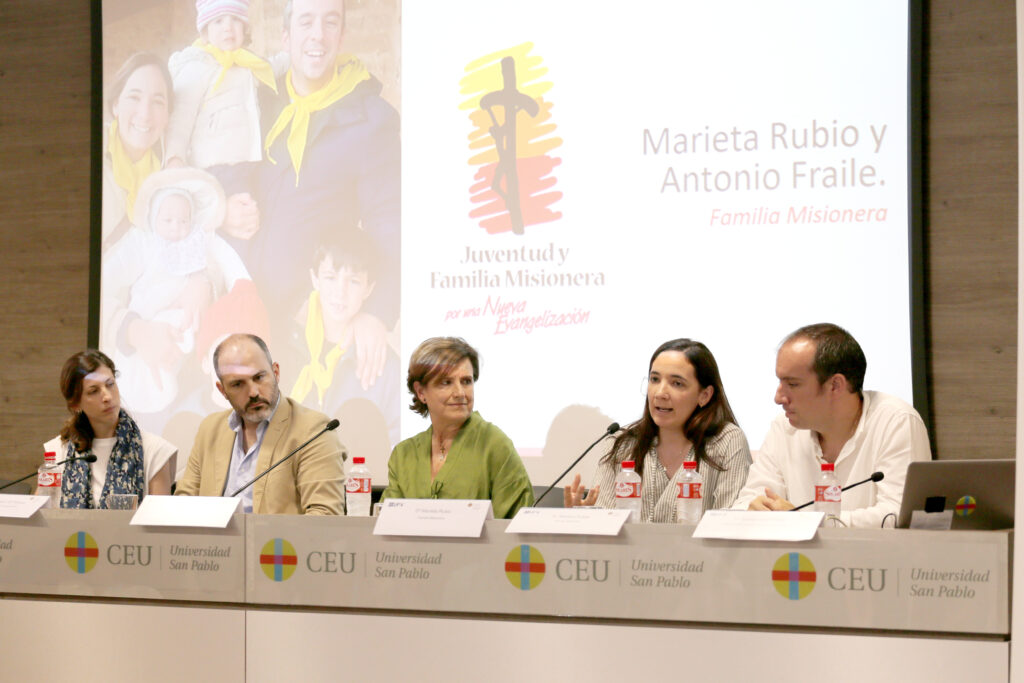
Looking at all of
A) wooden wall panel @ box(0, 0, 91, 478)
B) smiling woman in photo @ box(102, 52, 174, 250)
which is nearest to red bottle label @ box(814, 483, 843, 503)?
smiling woman in photo @ box(102, 52, 174, 250)

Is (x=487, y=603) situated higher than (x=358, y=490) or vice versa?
(x=358, y=490)

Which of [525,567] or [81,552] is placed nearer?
[525,567]

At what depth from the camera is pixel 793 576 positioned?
1835 mm

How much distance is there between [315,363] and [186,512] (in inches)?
68.6

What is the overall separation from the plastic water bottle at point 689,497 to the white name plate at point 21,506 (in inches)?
54.8

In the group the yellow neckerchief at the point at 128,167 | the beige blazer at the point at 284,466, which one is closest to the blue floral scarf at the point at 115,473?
the beige blazer at the point at 284,466

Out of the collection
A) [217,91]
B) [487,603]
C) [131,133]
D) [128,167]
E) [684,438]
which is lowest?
[487,603]

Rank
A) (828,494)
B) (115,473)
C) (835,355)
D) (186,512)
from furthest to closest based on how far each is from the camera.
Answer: (115,473) < (835,355) < (186,512) < (828,494)

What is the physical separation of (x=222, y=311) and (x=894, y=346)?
2.38 m

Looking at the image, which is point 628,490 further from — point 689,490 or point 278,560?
point 278,560

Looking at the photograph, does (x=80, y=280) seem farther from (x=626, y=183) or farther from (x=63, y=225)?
(x=626, y=183)

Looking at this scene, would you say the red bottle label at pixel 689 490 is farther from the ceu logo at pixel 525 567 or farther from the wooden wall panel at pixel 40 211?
the wooden wall panel at pixel 40 211

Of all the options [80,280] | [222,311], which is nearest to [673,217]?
[222,311]

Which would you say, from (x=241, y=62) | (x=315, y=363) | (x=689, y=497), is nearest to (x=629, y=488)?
(x=689, y=497)
